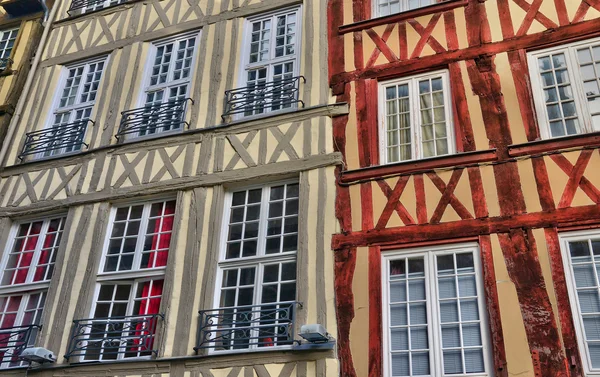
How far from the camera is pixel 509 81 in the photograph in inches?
279

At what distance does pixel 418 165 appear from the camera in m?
6.91

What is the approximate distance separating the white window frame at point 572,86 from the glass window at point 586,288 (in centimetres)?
119

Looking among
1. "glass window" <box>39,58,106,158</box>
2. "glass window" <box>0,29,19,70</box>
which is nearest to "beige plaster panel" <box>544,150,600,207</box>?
"glass window" <box>39,58,106,158</box>

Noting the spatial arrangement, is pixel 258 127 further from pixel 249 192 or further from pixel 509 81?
pixel 509 81

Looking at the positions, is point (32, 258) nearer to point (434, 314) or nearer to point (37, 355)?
point (37, 355)

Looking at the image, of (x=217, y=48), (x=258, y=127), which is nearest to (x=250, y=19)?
(x=217, y=48)

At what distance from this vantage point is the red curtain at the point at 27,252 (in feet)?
27.1

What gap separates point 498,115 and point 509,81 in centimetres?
46

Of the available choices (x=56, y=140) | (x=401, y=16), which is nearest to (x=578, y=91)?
(x=401, y=16)

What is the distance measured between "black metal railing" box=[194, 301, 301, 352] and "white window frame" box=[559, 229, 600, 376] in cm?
261

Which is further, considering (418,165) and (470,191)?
(418,165)

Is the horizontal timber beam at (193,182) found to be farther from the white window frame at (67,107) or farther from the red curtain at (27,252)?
the white window frame at (67,107)

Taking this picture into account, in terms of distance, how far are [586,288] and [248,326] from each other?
3343mm

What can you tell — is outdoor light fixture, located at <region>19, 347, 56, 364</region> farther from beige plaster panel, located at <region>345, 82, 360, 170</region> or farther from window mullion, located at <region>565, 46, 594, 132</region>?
window mullion, located at <region>565, 46, 594, 132</region>
